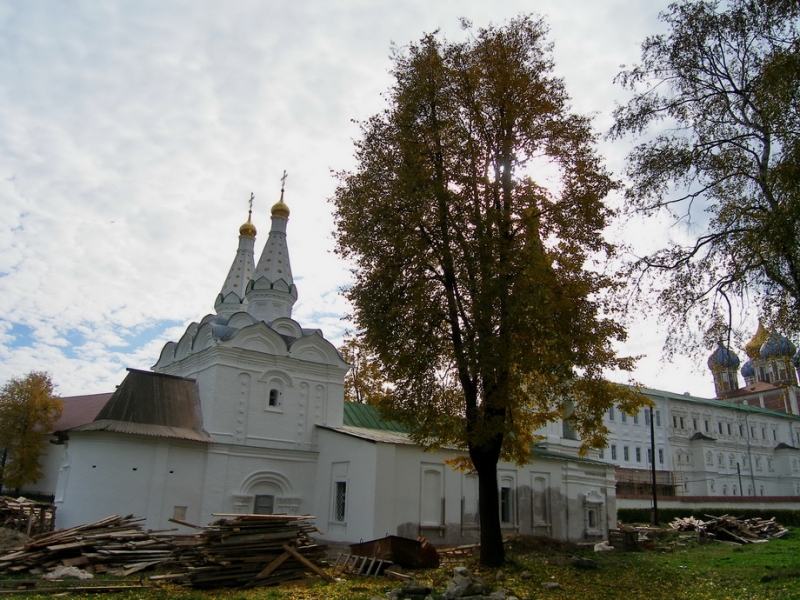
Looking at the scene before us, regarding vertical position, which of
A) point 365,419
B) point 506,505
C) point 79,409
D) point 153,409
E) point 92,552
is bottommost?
point 92,552

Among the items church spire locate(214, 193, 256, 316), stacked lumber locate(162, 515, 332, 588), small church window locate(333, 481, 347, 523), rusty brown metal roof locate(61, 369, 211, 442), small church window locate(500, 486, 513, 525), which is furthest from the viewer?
church spire locate(214, 193, 256, 316)

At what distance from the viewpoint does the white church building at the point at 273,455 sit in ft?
67.1

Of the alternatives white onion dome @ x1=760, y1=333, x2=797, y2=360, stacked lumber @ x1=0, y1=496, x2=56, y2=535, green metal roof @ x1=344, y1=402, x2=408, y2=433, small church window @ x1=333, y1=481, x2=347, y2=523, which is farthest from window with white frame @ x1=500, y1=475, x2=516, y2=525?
stacked lumber @ x1=0, y1=496, x2=56, y2=535

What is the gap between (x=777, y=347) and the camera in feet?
37.1

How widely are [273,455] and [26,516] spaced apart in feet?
25.9

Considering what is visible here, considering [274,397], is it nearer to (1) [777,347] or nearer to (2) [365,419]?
(2) [365,419]

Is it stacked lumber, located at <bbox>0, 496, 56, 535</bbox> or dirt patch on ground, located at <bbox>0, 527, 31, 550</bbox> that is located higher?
stacked lumber, located at <bbox>0, 496, 56, 535</bbox>

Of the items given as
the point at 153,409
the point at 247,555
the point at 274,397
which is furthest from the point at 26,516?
the point at 247,555

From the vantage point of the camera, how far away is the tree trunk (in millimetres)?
14742

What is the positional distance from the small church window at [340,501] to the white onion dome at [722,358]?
A: 1414 cm

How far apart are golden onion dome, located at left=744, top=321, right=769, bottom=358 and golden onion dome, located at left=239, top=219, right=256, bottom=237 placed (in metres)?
22.4

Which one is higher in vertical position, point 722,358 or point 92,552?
point 722,358

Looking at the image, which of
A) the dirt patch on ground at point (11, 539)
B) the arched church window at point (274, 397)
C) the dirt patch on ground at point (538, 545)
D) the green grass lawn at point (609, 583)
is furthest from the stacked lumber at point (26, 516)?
the dirt patch on ground at point (538, 545)

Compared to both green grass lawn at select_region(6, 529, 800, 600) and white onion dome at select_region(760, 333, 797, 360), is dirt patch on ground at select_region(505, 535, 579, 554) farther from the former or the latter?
white onion dome at select_region(760, 333, 797, 360)
